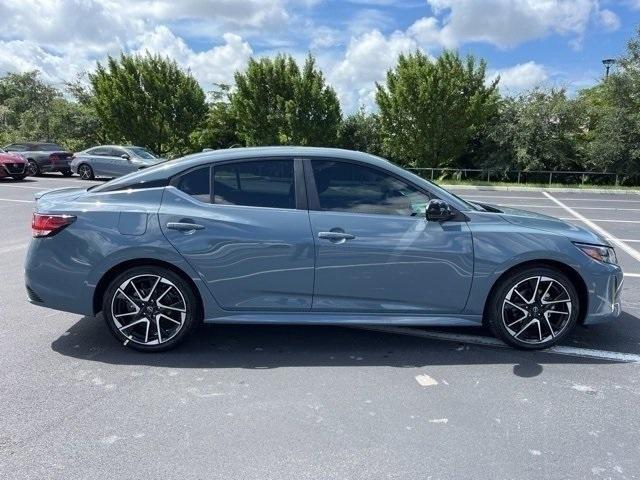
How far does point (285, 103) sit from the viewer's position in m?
23.3

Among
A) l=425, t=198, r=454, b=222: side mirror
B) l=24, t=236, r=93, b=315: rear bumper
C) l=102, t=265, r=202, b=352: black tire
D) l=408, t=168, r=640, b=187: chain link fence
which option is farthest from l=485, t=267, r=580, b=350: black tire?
l=408, t=168, r=640, b=187: chain link fence

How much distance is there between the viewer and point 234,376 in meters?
3.55

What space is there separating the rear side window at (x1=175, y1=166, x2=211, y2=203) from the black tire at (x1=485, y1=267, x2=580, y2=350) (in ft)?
7.77

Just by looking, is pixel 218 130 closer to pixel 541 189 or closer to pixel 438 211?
pixel 541 189

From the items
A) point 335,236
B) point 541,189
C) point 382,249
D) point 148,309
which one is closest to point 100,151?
point 541,189

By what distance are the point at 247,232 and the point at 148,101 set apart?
24.8 m

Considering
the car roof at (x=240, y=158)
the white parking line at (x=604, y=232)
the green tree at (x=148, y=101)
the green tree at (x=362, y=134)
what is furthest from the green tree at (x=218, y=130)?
the car roof at (x=240, y=158)

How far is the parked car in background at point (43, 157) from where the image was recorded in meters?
20.9

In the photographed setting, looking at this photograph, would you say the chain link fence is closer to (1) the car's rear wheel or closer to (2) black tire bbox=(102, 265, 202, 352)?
(1) the car's rear wheel

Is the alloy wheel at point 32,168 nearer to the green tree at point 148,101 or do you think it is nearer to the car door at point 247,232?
the green tree at point 148,101

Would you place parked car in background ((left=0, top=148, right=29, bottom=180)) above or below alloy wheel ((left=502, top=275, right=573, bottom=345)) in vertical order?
above

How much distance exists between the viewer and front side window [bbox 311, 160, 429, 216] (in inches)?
152

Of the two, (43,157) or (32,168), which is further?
(43,157)

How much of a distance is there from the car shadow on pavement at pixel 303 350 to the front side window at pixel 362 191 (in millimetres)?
1105
